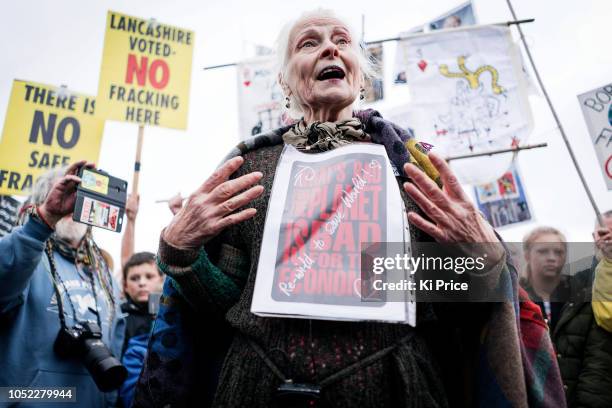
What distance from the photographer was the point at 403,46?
18.6 feet

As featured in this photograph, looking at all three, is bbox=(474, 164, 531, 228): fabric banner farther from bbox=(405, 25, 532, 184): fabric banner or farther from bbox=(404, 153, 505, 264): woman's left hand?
bbox=(404, 153, 505, 264): woman's left hand

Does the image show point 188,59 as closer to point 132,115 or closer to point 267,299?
point 132,115

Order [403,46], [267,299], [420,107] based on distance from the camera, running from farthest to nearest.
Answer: [403,46]
[420,107]
[267,299]

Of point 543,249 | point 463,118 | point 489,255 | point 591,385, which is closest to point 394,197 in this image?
point 489,255

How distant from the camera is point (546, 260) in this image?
3012mm

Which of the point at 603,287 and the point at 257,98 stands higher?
the point at 257,98

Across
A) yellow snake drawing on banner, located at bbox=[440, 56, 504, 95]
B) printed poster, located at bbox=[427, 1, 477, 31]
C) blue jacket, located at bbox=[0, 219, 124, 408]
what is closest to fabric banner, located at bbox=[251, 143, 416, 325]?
blue jacket, located at bbox=[0, 219, 124, 408]

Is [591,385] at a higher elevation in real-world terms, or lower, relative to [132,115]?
lower

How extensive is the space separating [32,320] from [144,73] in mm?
3379

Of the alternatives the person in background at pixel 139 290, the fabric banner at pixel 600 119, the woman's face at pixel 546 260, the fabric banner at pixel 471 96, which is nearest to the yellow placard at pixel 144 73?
the person in background at pixel 139 290

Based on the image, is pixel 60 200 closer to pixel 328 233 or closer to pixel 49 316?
pixel 49 316

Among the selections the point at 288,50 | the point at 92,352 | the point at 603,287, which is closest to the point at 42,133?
the point at 92,352

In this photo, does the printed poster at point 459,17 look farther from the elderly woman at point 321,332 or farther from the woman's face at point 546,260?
the elderly woman at point 321,332

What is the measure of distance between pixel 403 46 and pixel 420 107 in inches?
34.9
